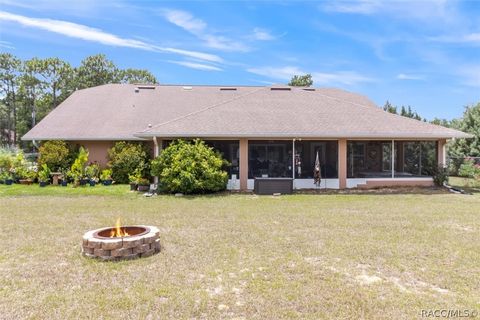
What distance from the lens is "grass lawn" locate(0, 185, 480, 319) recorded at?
13.5 ft

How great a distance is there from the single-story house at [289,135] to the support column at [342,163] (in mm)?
46

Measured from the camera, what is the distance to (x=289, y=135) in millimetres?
14680

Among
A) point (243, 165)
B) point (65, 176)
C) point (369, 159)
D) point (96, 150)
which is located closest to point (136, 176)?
point (65, 176)

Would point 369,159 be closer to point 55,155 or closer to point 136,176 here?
point 136,176

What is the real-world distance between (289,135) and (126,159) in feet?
27.6

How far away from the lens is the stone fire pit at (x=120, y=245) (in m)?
5.85

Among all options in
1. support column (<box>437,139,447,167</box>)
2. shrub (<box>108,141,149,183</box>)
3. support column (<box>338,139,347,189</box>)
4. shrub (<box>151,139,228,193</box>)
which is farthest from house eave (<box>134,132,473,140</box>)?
shrub (<box>108,141,149,183</box>)

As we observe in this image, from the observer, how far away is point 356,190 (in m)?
15.5

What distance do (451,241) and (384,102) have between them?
28.6 m

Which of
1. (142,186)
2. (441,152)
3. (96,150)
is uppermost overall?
(96,150)

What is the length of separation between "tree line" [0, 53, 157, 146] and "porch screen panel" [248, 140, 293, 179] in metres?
34.1

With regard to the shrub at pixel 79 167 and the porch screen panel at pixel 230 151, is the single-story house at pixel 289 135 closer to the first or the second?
the porch screen panel at pixel 230 151

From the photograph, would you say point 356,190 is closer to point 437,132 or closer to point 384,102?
point 437,132

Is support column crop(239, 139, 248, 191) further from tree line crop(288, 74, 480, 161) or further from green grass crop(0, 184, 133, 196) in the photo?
tree line crop(288, 74, 480, 161)
